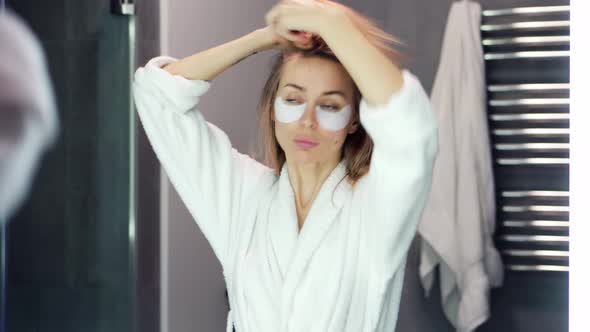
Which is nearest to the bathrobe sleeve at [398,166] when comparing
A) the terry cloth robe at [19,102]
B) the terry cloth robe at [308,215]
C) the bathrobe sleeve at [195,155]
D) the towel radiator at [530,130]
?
the terry cloth robe at [308,215]

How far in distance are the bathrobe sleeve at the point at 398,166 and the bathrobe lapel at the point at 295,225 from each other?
0.09 m

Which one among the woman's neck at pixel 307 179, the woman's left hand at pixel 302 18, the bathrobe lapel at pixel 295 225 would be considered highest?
the woman's left hand at pixel 302 18

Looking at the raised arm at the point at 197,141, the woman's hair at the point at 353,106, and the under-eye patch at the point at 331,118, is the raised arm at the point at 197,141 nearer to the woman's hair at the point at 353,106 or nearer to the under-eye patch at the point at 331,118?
the woman's hair at the point at 353,106

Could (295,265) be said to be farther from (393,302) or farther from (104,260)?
(104,260)

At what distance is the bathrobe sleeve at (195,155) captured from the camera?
1.58m

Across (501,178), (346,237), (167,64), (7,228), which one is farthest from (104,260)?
(501,178)

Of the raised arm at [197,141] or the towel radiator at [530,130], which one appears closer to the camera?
the raised arm at [197,141]

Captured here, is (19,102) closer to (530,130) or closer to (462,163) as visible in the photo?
(462,163)

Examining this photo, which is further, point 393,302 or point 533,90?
point 533,90

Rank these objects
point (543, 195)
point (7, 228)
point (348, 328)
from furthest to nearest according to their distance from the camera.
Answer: point (543, 195) → point (7, 228) → point (348, 328)

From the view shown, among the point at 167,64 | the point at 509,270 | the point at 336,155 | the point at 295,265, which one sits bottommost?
the point at 509,270

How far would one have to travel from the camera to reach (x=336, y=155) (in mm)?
1586

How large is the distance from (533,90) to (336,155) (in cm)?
126

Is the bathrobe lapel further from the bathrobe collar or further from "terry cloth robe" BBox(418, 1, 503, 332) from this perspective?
"terry cloth robe" BBox(418, 1, 503, 332)
